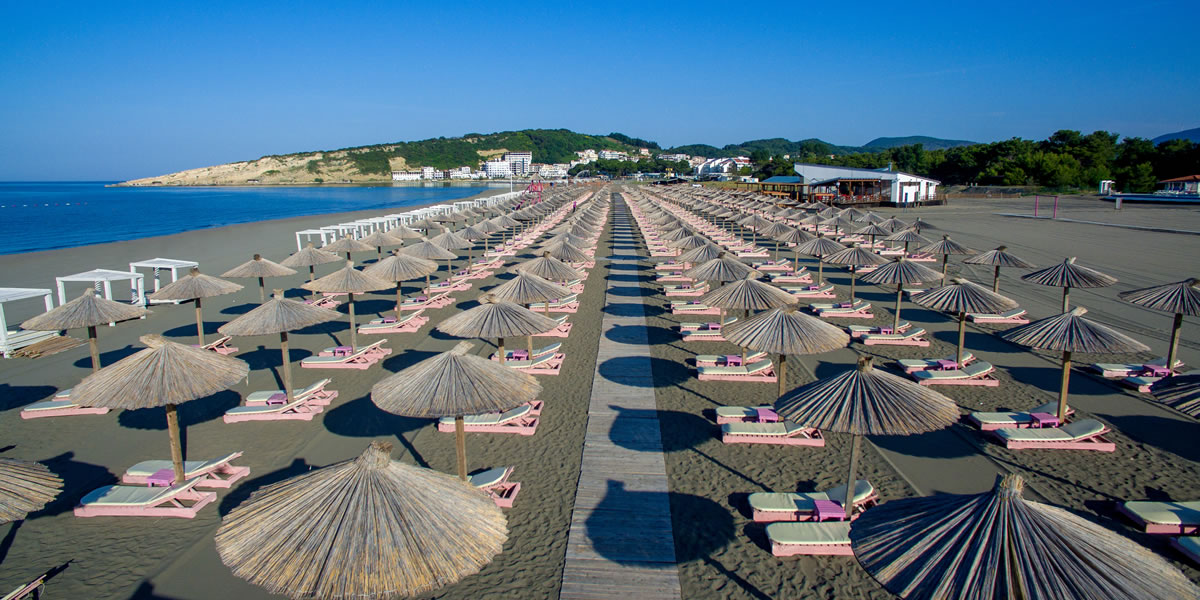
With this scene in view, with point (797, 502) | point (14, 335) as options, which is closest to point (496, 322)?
point (797, 502)

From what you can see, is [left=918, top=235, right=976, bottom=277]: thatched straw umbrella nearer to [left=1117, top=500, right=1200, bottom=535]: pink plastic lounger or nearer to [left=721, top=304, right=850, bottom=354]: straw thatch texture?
[left=721, top=304, right=850, bottom=354]: straw thatch texture

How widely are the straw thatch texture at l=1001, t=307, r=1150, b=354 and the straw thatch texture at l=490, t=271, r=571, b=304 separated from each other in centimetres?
734

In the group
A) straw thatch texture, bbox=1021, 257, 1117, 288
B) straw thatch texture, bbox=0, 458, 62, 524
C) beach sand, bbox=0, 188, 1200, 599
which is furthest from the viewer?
straw thatch texture, bbox=1021, 257, 1117, 288

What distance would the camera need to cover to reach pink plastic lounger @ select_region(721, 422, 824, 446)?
27.2 ft

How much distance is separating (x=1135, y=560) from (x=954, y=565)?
3.12 feet

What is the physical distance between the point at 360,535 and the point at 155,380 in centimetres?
431

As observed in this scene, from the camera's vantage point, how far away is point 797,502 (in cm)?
652

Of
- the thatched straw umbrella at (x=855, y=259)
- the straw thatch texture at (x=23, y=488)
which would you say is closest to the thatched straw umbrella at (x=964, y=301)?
the thatched straw umbrella at (x=855, y=259)

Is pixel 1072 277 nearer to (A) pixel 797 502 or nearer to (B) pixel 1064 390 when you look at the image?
(B) pixel 1064 390

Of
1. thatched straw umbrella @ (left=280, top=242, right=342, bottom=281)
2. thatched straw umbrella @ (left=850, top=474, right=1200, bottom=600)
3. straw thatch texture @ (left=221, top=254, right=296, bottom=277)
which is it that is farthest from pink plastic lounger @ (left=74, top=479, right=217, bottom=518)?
thatched straw umbrella @ (left=280, top=242, right=342, bottom=281)

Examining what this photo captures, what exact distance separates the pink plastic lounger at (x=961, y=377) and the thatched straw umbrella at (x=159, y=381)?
1063 centimetres

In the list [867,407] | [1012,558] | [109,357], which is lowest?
[109,357]

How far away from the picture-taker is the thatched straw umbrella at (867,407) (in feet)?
18.7

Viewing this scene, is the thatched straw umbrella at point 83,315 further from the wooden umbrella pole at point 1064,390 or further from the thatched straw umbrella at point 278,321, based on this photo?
the wooden umbrella pole at point 1064,390
